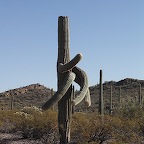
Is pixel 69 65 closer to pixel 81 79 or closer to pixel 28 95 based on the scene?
pixel 81 79

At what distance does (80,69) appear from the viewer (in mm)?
13195

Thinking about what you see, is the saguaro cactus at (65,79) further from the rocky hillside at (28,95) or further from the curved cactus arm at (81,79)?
the rocky hillside at (28,95)

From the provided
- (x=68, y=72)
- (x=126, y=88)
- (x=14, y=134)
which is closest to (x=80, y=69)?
(x=68, y=72)

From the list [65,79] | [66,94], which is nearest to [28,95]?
[66,94]

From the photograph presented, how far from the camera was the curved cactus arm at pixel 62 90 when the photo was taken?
1135 cm

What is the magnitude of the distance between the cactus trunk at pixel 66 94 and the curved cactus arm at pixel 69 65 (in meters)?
0.25

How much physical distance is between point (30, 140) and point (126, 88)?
35.7 m

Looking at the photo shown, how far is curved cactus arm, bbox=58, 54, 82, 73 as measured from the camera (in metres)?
11.8

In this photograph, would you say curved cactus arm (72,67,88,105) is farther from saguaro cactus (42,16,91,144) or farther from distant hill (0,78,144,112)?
distant hill (0,78,144,112)

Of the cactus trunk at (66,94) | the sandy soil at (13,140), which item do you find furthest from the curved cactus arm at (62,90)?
the sandy soil at (13,140)

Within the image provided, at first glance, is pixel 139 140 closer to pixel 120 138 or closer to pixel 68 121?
pixel 120 138

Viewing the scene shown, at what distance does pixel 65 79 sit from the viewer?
1255 cm

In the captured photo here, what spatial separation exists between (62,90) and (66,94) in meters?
0.69

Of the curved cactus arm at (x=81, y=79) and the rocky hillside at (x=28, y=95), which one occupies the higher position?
the rocky hillside at (x=28, y=95)
